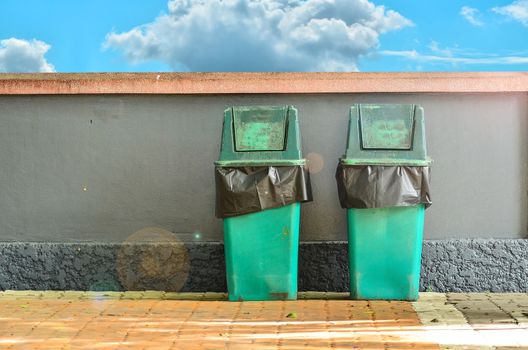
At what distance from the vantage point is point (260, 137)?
7.86m

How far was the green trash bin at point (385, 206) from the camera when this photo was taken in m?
7.70

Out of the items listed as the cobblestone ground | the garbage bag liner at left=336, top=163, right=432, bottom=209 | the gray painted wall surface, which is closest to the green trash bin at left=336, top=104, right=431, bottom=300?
the garbage bag liner at left=336, top=163, right=432, bottom=209

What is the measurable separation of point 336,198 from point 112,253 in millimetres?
2315

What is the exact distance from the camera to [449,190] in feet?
28.8

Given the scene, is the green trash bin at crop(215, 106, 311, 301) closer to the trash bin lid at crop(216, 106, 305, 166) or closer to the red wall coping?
the trash bin lid at crop(216, 106, 305, 166)

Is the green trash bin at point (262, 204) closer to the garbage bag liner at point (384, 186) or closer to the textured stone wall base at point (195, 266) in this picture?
the garbage bag liner at point (384, 186)

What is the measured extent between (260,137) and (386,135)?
1145 millimetres

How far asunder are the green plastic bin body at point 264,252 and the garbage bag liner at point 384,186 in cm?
53

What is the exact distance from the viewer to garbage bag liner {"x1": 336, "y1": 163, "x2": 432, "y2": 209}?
25.2ft

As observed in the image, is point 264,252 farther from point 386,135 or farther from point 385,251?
point 386,135

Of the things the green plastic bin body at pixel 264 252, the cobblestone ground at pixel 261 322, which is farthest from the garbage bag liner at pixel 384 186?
the cobblestone ground at pixel 261 322

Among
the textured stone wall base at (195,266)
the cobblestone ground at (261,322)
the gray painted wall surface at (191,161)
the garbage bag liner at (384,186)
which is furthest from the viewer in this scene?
the gray painted wall surface at (191,161)

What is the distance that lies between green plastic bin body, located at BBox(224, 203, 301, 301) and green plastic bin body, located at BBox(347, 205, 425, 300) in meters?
0.56

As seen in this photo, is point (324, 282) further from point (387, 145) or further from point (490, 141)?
point (490, 141)
